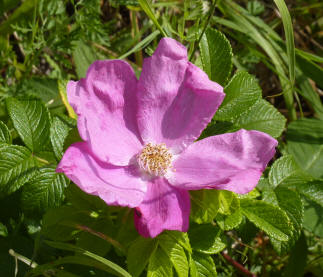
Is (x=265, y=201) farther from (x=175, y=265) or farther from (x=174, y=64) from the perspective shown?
(x=174, y=64)

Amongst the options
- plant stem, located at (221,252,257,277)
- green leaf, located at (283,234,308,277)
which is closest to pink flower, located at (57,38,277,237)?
plant stem, located at (221,252,257,277)

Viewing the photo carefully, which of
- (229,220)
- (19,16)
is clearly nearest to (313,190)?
(229,220)

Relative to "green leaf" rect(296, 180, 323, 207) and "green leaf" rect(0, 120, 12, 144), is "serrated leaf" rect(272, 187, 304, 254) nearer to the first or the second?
"green leaf" rect(296, 180, 323, 207)

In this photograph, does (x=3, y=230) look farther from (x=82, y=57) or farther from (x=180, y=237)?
→ (x=82, y=57)

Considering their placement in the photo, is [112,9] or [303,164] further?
[112,9]

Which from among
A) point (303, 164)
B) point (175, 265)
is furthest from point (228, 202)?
point (303, 164)

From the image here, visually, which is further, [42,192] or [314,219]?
[314,219]
